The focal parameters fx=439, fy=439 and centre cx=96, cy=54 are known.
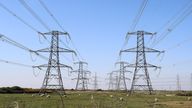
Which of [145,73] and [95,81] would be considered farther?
[95,81]

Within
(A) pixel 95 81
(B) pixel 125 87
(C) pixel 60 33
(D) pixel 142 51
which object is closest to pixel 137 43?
(D) pixel 142 51

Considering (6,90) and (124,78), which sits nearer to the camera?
(6,90)

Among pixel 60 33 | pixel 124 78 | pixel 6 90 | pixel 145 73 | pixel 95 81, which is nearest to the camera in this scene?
pixel 60 33

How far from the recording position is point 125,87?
451 ft

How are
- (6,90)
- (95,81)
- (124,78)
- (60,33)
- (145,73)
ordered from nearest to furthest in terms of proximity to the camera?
(60,33) < (145,73) < (6,90) < (124,78) < (95,81)

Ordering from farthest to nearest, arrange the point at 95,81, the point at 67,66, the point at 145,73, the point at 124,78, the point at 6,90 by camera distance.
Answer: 1. the point at 95,81
2. the point at 124,78
3. the point at 6,90
4. the point at 145,73
5. the point at 67,66

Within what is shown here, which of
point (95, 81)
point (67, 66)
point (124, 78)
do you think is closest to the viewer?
point (67, 66)

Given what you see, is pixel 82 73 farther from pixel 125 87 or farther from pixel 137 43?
pixel 137 43

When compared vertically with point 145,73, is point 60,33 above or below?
above

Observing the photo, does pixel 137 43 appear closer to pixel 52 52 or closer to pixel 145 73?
pixel 145 73

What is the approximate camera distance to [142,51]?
258 ft

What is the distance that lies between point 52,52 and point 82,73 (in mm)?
66024

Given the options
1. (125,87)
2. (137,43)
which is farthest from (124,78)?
(137,43)

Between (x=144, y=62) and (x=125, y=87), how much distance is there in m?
60.3
